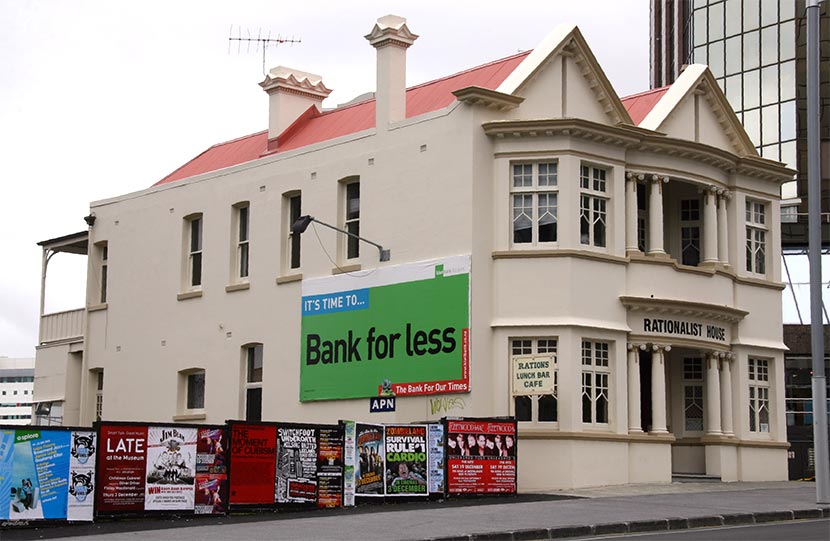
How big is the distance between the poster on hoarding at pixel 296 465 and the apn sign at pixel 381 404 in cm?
683

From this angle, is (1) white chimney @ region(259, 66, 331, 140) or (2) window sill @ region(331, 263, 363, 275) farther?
(1) white chimney @ region(259, 66, 331, 140)

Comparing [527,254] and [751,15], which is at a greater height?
[751,15]

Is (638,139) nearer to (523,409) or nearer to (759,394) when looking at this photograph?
(523,409)

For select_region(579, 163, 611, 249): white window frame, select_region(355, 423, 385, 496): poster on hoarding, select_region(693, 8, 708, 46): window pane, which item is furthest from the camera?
select_region(693, 8, 708, 46): window pane

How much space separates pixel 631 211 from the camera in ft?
98.8

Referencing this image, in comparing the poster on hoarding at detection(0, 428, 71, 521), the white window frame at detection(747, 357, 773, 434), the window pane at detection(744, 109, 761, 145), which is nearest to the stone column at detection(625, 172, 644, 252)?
the white window frame at detection(747, 357, 773, 434)

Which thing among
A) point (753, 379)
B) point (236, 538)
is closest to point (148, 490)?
point (236, 538)

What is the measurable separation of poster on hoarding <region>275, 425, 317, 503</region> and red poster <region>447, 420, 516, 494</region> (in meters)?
3.16

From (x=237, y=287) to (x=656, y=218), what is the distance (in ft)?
37.7

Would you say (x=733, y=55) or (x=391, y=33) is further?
(x=733, y=55)

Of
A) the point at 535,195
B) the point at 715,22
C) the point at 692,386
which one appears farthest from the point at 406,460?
the point at 715,22

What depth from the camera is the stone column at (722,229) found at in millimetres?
32031

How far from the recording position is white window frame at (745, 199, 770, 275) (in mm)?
33281

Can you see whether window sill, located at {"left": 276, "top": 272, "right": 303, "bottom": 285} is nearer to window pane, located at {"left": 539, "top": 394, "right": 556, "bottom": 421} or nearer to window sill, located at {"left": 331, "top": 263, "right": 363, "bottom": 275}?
window sill, located at {"left": 331, "top": 263, "right": 363, "bottom": 275}
